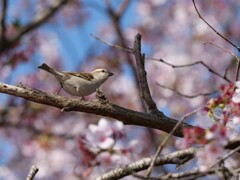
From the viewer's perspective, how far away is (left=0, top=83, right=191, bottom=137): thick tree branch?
2.34 m

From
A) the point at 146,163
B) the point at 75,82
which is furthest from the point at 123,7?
the point at 146,163

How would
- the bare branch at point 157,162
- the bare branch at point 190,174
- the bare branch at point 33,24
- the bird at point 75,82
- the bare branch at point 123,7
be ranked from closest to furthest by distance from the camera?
the bare branch at point 190,174 < the bare branch at point 157,162 < the bird at point 75,82 < the bare branch at point 33,24 < the bare branch at point 123,7

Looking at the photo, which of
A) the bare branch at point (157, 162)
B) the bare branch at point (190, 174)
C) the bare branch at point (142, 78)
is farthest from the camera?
the bare branch at point (142, 78)

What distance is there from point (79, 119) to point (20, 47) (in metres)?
2.07

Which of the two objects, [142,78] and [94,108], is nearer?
[94,108]

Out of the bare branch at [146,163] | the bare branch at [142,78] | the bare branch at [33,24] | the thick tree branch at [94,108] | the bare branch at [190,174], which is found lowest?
the bare branch at [190,174]

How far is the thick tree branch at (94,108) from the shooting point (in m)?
2.34

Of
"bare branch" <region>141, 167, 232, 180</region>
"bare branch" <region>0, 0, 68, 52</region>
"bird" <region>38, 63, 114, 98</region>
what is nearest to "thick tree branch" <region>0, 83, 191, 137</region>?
"bare branch" <region>141, 167, 232, 180</region>

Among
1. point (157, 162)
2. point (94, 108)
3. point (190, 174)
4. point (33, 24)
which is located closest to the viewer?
point (190, 174)

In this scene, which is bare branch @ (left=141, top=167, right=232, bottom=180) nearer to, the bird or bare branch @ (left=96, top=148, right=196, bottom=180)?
bare branch @ (left=96, top=148, right=196, bottom=180)

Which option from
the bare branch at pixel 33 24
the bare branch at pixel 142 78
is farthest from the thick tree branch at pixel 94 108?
the bare branch at pixel 33 24

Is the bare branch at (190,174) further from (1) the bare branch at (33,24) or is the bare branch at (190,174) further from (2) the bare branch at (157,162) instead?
(1) the bare branch at (33,24)

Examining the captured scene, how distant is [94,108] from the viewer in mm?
2375

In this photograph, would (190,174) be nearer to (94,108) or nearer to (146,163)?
(146,163)
